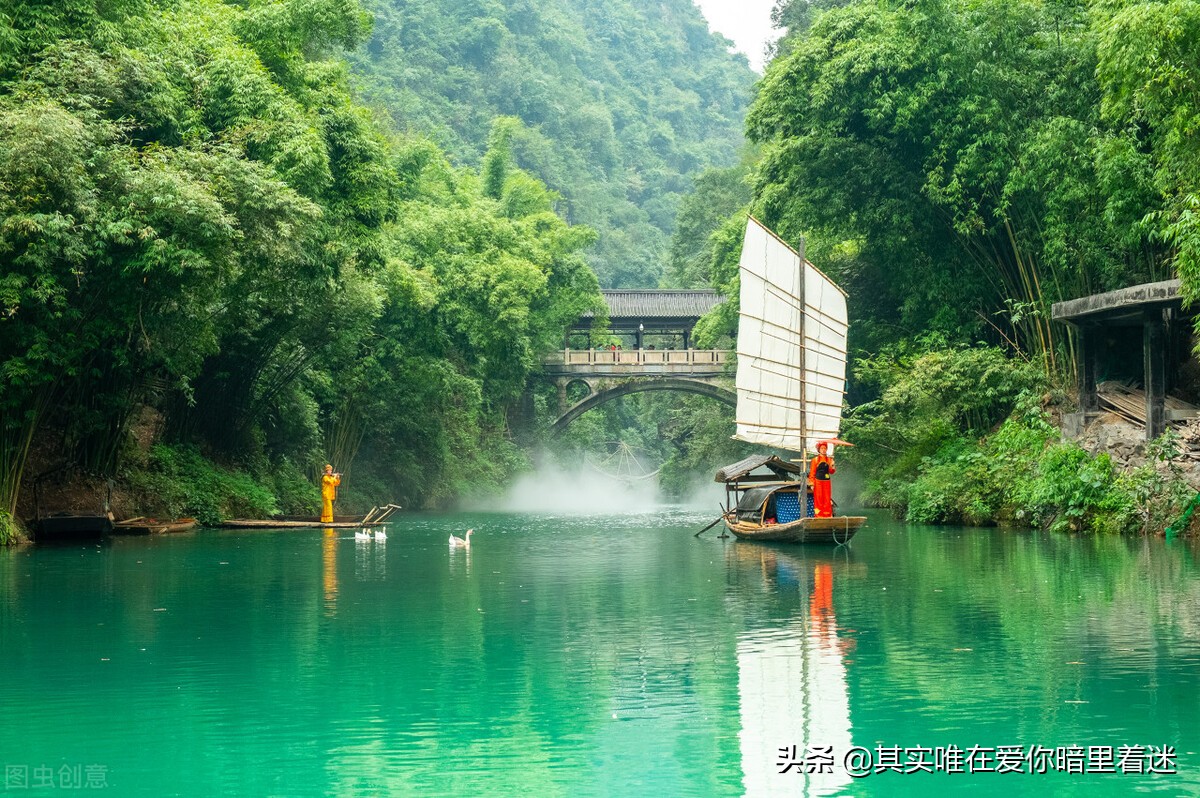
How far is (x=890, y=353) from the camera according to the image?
Result: 84.7ft

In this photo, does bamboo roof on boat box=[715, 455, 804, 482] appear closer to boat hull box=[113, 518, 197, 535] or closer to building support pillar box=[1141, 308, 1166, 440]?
building support pillar box=[1141, 308, 1166, 440]

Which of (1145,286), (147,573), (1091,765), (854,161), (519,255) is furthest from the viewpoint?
(519,255)

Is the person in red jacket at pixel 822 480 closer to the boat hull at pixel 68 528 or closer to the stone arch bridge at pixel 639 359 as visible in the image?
the boat hull at pixel 68 528

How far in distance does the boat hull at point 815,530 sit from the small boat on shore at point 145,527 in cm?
788

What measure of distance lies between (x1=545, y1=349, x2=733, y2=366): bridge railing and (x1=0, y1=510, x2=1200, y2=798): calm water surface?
25695mm

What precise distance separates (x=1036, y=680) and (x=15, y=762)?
4.48m

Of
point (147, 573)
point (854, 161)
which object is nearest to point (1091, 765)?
point (147, 573)

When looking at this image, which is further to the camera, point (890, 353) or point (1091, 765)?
point (890, 353)

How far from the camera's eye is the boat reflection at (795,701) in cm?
509

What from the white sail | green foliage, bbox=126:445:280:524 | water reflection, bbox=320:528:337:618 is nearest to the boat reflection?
water reflection, bbox=320:528:337:618

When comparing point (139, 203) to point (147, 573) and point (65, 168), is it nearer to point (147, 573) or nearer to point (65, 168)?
point (65, 168)

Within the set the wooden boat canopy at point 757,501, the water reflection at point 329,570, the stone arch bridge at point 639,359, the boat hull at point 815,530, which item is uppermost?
the stone arch bridge at point 639,359

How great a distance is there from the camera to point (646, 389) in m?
40.0

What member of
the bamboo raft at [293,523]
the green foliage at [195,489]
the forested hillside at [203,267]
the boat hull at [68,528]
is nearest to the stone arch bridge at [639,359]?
the forested hillside at [203,267]
